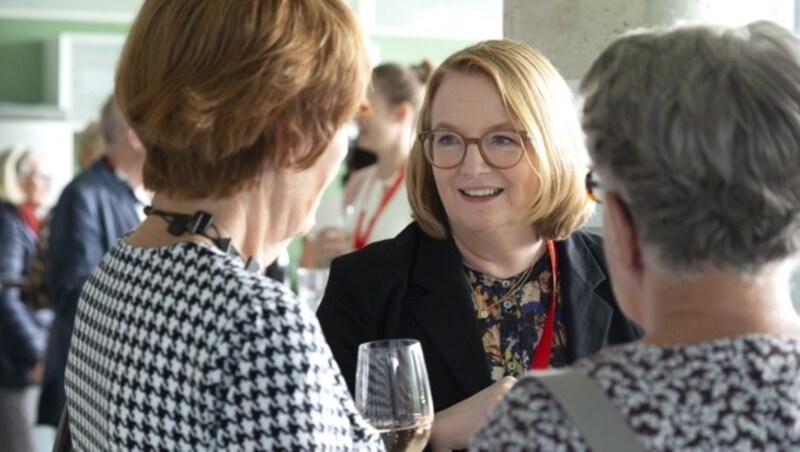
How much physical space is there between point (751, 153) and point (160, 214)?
84 cm

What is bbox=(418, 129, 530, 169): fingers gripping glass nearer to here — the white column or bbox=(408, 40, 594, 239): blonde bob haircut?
bbox=(408, 40, 594, 239): blonde bob haircut

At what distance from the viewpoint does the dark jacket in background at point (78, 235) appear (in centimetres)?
486

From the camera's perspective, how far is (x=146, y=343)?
1.77m

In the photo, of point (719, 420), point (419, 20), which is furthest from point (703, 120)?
point (419, 20)

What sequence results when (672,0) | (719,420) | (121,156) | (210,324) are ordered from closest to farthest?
(719,420)
(210,324)
(672,0)
(121,156)

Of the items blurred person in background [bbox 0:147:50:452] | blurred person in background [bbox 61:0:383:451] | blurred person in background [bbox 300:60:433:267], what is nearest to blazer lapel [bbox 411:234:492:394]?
blurred person in background [bbox 61:0:383:451]

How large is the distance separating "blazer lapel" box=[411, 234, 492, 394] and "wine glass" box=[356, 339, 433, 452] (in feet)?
1.67

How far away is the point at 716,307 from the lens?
143 centimetres

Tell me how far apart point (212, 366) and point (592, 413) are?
0.53 metres

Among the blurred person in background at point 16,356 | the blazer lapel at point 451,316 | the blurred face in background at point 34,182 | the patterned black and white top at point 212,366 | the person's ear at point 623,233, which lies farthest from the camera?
the blurred face in background at point 34,182

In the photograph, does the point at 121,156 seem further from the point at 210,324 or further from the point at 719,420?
the point at 719,420

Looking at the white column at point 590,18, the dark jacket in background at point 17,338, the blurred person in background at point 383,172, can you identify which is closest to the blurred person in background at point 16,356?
the dark jacket in background at point 17,338

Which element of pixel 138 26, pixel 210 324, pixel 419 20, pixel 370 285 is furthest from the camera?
pixel 419 20

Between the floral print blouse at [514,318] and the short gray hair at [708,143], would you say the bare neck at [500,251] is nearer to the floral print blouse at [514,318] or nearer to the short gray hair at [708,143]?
the floral print blouse at [514,318]
